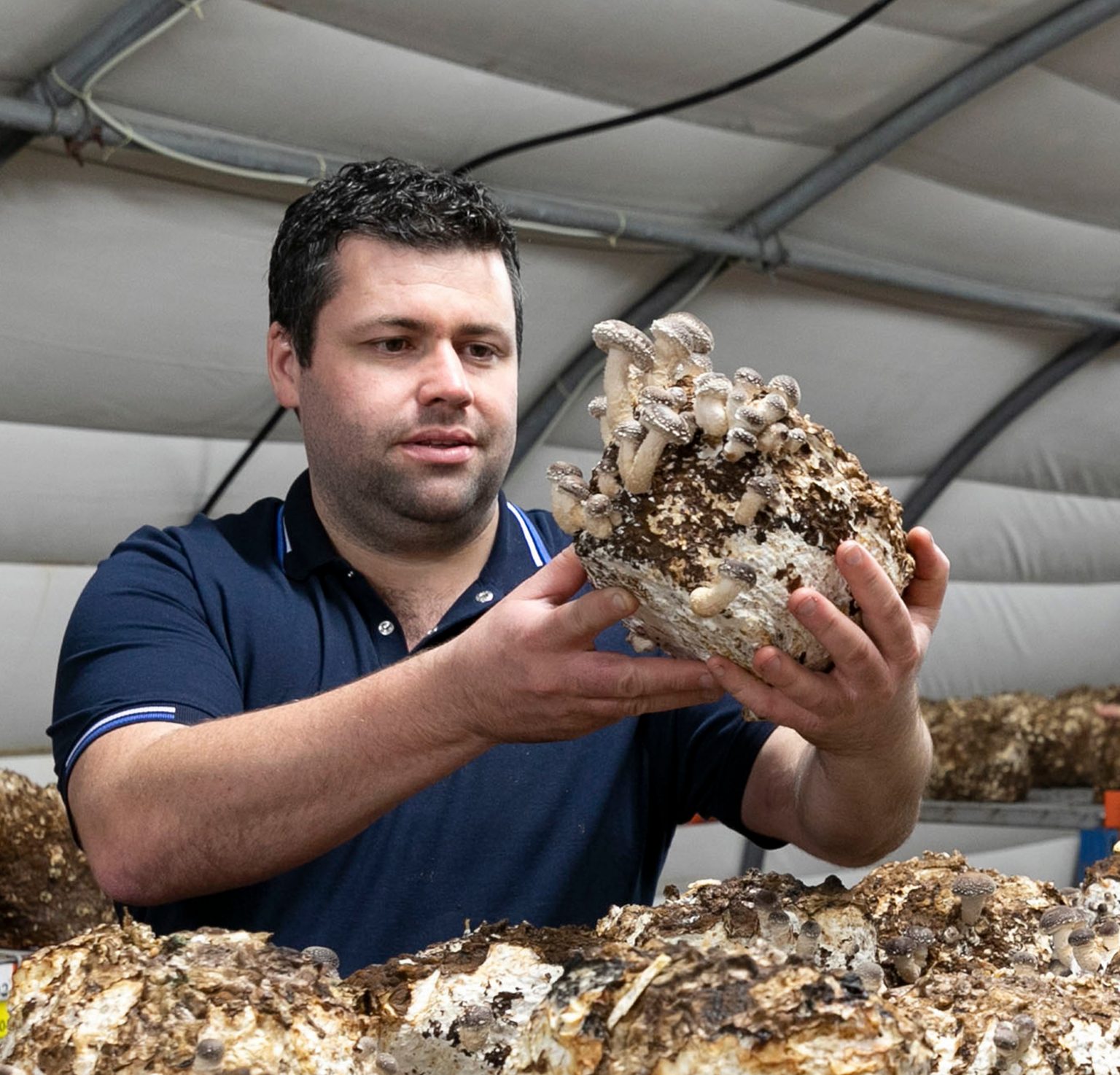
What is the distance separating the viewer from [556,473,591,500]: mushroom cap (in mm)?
1391

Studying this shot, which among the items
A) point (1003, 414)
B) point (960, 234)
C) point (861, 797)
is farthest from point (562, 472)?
point (1003, 414)

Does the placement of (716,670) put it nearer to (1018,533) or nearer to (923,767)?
(923,767)

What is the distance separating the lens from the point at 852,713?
4.66 feet

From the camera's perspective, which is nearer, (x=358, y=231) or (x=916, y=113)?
(x=358, y=231)

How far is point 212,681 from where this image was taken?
1818 millimetres

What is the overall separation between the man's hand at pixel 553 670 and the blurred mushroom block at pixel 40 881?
2470 millimetres

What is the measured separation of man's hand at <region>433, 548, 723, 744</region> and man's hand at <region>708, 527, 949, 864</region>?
73 millimetres

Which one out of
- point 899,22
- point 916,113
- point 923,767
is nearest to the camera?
point 923,767

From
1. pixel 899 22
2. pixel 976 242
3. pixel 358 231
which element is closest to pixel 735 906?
pixel 358 231

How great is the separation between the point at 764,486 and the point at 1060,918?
57 cm

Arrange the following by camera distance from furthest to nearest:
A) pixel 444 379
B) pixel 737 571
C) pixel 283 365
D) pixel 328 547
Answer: pixel 283 365 < pixel 328 547 < pixel 444 379 < pixel 737 571

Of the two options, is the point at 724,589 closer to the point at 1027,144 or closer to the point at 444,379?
the point at 444,379

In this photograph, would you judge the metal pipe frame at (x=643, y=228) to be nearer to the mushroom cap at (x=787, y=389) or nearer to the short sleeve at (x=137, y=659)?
the short sleeve at (x=137, y=659)

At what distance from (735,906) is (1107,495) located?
7118 millimetres
